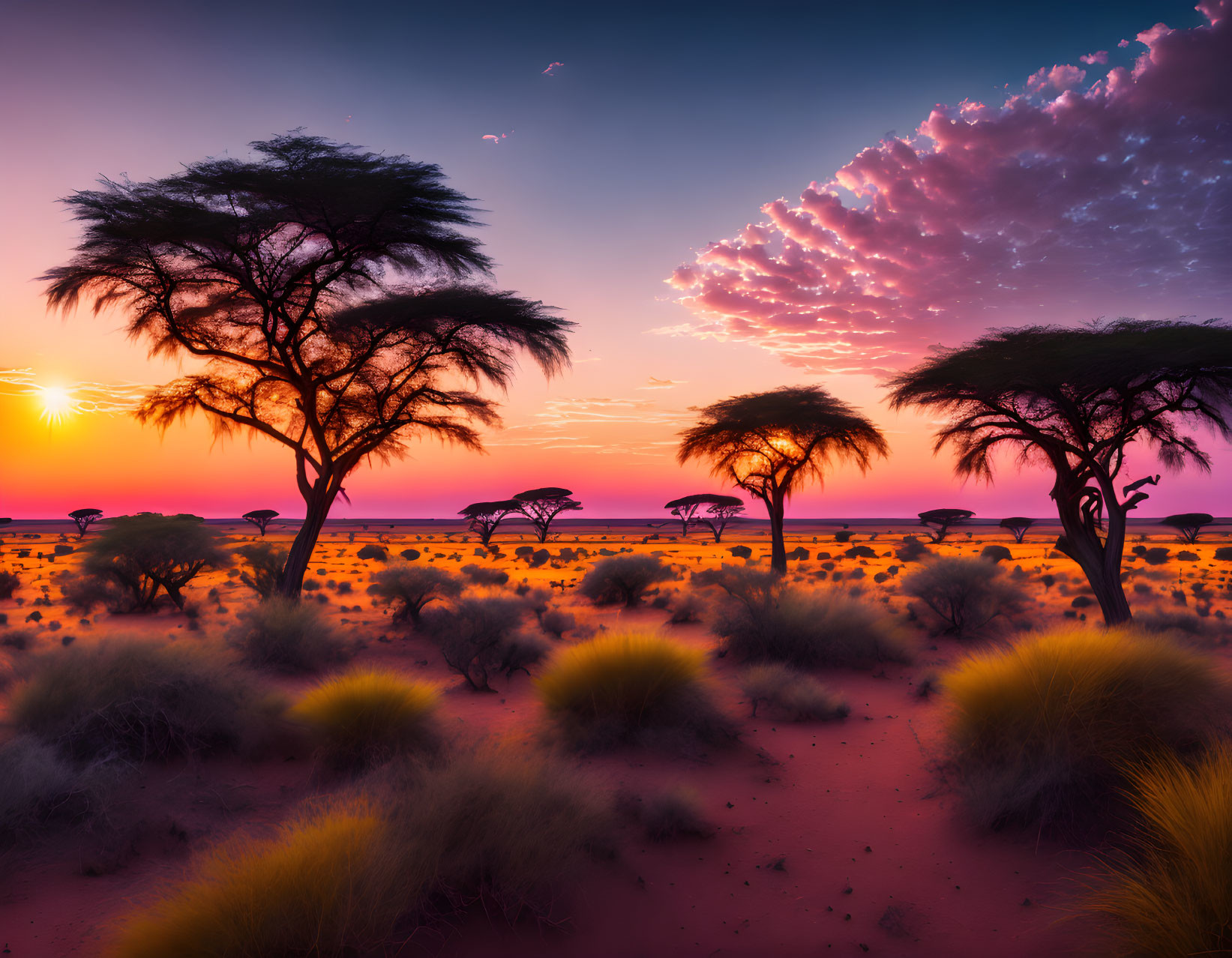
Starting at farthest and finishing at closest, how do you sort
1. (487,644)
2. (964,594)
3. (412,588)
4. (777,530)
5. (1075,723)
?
(777,530)
(412,588)
(964,594)
(487,644)
(1075,723)

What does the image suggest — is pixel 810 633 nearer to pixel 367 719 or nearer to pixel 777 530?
pixel 367 719

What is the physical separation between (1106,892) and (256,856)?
5.00 m

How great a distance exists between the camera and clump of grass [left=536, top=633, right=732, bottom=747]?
7.35 metres

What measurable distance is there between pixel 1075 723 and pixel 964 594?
908 cm

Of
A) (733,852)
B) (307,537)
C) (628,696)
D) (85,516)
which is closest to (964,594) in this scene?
(628,696)

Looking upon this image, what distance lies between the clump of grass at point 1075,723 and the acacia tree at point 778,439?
17278 millimetres

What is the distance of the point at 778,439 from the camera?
25031mm

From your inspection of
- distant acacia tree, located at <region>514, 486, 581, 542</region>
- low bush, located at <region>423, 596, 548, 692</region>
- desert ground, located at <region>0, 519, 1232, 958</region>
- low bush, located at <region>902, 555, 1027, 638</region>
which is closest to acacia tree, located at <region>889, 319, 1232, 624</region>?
low bush, located at <region>902, 555, 1027, 638</region>

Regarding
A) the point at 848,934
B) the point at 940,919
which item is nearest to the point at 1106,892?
the point at 940,919

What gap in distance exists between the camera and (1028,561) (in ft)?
113

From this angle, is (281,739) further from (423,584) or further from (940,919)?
(423,584)

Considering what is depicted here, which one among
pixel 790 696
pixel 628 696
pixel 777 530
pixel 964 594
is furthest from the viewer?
pixel 777 530

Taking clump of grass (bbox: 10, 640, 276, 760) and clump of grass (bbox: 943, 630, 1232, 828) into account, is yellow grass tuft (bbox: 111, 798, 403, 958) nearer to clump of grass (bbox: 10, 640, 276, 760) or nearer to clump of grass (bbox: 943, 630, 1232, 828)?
clump of grass (bbox: 10, 640, 276, 760)

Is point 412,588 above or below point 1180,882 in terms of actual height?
above
